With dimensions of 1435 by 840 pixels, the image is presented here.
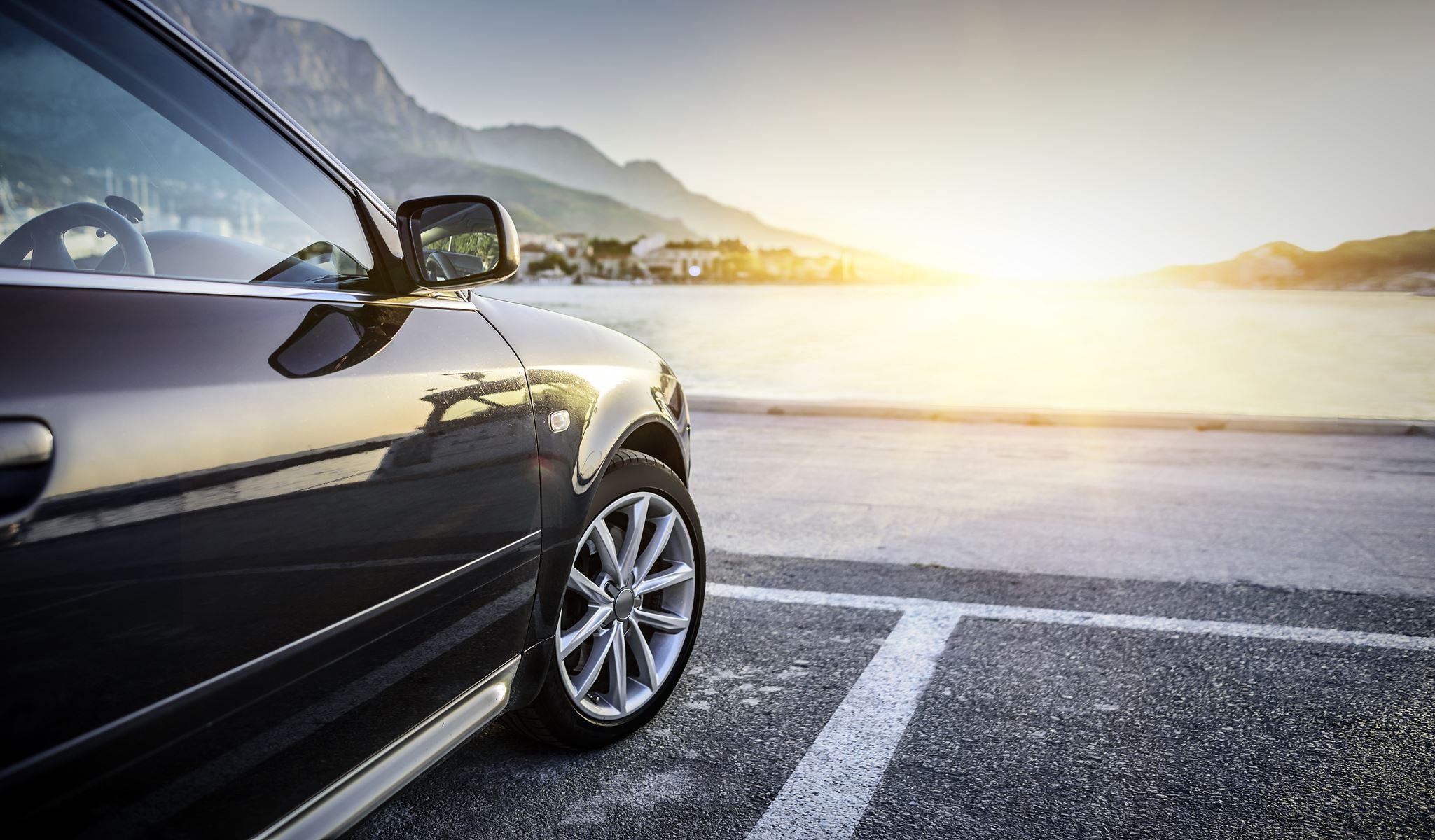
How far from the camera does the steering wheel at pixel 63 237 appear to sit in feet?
4.57

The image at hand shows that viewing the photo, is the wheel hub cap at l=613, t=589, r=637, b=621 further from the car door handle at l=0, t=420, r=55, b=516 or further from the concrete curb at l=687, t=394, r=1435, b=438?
the concrete curb at l=687, t=394, r=1435, b=438

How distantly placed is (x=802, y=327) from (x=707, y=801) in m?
44.5

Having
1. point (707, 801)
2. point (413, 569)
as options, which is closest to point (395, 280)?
point (413, 569)

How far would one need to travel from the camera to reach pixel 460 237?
200cm

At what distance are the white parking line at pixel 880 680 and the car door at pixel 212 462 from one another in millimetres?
814

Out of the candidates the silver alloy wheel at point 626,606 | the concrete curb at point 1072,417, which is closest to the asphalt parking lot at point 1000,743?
the silver alloy wheel at point 626,606

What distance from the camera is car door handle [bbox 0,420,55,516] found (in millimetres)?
974

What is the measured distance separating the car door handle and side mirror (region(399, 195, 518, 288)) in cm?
82

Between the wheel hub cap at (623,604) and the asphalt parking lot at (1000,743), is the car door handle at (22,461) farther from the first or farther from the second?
the wheel hub cap at (623,604)

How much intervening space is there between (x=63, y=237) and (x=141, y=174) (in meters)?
0.23

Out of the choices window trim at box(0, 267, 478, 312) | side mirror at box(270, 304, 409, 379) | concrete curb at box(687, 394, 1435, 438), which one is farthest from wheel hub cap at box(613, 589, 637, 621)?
concrete curb at box(687, 394, 1435, 438)

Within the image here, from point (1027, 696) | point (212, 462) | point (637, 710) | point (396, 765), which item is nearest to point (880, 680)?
point (1027, 696)

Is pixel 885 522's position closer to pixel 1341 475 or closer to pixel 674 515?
pixel 674 515

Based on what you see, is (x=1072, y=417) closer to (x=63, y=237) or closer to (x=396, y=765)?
(x=396, y=765)
